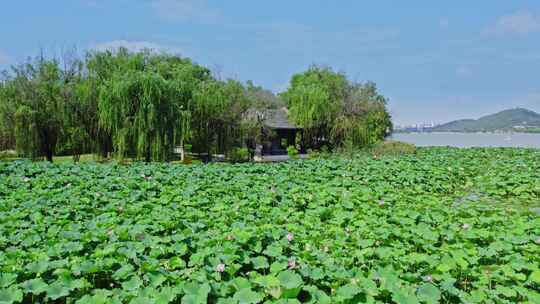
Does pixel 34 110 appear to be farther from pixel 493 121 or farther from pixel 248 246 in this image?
pixel 493 121

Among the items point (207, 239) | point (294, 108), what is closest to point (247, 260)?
point (207, 239)

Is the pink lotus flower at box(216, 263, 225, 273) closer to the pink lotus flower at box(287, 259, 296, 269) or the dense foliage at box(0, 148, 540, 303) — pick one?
the dense foliage at box(0, 148, 540, 303)

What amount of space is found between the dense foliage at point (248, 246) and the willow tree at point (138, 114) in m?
6.38

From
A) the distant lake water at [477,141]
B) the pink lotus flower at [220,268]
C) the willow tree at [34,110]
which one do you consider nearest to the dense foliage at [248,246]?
the pink lotus flower at [220,268]

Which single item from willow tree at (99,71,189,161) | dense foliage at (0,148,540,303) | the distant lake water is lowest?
dense foliage at (0,148,540,303)

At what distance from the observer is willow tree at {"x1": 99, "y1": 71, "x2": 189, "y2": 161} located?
11.6 meters

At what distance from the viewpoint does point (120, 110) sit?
11664 mm

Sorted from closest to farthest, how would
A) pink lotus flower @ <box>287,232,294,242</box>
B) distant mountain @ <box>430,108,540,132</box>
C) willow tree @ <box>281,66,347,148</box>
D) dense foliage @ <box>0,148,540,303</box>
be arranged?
1. dense foliage @ <box>0,148,540,303</box>
2. pink lotus flower @ <box>287,232,294,242</box>
3. willow tree @ <box>281,66,347,148</box>
4. distant mountain @ <box>430,108,540,132</box>

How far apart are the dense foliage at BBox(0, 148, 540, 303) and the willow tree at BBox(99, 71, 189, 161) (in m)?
6.38

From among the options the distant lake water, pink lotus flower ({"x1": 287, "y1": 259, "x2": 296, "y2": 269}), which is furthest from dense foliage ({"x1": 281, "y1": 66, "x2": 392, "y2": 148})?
pink lotus flower ({"x1": 287, "y1": 259, "x2": 296, "y2": 269})

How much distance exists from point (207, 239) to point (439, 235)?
2.12m

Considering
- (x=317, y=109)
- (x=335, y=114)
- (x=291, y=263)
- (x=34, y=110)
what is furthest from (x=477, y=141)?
(x=291, y=263)

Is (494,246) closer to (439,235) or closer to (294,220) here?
(439,235)

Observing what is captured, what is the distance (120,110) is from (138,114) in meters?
0.57
